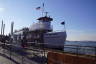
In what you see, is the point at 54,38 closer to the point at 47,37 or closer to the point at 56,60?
the point at 47,37

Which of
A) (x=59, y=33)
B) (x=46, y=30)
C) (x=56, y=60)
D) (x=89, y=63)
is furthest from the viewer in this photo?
(x=46, y=30)

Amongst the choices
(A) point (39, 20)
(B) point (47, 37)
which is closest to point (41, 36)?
(B) point (47, 37)

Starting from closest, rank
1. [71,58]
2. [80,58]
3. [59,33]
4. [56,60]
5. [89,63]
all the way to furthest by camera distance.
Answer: [89,63] → [80,58] → [71,58] → [56,60] → [59,33]

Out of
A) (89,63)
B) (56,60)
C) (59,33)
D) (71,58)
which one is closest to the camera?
(89,63)

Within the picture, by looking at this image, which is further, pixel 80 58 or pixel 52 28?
pixel 52 28

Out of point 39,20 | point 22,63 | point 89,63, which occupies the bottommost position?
point 22,63

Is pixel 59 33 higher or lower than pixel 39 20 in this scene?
lower

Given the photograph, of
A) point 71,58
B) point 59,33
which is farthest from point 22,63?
point 59,33

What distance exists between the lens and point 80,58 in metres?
6.68

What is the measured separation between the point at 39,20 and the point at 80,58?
32967mm

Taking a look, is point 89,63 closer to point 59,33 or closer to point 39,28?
point 59,33

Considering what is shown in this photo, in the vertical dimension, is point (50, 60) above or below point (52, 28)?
below

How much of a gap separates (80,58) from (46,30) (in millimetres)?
31107

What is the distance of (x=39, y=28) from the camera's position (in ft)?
122
